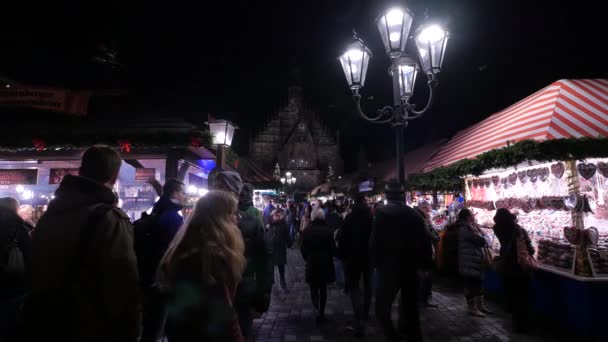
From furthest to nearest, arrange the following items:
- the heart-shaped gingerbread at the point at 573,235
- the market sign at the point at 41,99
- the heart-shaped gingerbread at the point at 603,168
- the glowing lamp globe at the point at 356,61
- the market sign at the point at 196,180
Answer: the market sign at the point at 196,180, the market sign at the point at 41,99, the glowing lamp globe at the point at 356,61, the heart-shaped gingerbread at the point at 603,168, the heart-shaped gingerbread at the point at 573,235

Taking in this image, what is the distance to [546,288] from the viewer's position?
5430 millimetres

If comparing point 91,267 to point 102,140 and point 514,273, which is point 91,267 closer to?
point 514,273

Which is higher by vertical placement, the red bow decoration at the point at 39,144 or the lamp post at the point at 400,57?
the lamp post at the point at 400,57

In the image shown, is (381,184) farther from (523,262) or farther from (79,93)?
(79,93)

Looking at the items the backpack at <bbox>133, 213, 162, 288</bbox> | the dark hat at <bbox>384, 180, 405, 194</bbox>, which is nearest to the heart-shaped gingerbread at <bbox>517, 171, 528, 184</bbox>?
the dark hat at <bbox>384, 180, 405, 194</bbox>

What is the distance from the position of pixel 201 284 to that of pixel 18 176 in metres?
8.94

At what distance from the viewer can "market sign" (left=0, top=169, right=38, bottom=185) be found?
7887mm

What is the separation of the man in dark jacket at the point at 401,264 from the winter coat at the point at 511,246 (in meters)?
2.08

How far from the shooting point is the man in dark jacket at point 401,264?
3.95 meters

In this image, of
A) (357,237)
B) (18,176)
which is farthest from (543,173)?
(18,176)

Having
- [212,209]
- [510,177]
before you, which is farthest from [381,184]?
[212,209]

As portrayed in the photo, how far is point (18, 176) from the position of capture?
7918 millimetres

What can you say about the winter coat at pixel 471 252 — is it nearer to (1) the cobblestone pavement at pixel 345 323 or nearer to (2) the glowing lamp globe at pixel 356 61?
(1) the cobblestone pavement at pixel 345 323

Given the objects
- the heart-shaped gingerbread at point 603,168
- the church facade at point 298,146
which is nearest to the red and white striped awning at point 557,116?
the heart-shaped gingerbread at point 603,168
